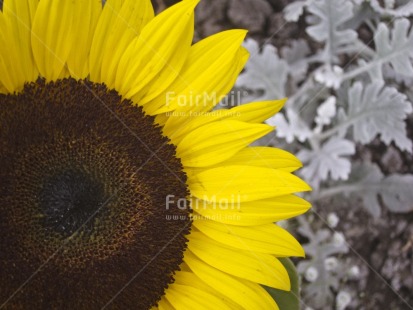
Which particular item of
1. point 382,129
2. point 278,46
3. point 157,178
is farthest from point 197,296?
point 278,46

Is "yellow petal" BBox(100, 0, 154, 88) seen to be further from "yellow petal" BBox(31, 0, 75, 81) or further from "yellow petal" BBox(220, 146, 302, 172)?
"yellow petal" BBox(220, 146, 302, 172)

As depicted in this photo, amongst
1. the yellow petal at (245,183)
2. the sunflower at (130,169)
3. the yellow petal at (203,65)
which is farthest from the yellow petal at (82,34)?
the yellow petal at (245,183)

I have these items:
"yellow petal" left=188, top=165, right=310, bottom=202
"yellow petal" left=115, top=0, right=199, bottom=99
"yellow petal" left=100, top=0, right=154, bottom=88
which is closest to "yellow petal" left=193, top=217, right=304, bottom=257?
"yellow petal" left=188, top=165, right=310, bottom=202

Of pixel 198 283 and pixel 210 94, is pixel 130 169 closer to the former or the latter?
pixel 210 94

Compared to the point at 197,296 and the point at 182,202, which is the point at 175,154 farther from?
the point at 197,296

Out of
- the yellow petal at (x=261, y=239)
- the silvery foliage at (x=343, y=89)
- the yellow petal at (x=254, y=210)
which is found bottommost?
the yellow petal at (x=261, y=239)

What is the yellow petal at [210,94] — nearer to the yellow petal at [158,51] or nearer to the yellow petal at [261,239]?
the yellow petal at [158,51]

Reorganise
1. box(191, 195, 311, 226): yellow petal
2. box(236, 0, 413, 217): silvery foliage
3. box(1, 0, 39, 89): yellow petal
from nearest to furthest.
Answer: box(1, 0, 39, 89): yellow petal
box(191, 195, 311, 226): yellow petal
box(236, 0, 413, 217): silvery foliage
